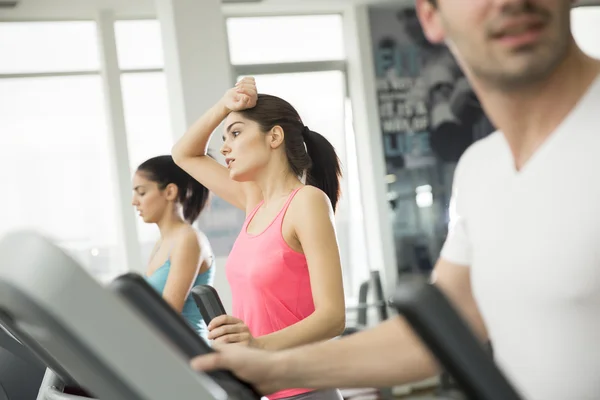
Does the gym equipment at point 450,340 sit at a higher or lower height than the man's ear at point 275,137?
lower

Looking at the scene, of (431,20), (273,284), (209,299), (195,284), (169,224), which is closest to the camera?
(431,20)

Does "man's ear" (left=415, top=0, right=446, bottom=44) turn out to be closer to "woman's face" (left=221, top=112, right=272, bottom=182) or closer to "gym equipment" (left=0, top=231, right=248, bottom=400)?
"gym equipment" (left=0, top=231, right=248, bottom=400)

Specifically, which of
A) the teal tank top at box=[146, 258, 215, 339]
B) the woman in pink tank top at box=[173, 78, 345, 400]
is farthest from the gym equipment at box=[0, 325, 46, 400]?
the teal tank top at box=[146, 258, 215, 339]

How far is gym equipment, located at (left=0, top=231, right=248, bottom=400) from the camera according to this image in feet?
1.70

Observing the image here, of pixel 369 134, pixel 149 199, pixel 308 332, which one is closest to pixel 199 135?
pixel 149 199

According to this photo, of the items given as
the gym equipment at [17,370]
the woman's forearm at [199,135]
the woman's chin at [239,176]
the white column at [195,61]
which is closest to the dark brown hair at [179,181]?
the woman's forearm at [199,135]

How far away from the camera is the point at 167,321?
842 mm

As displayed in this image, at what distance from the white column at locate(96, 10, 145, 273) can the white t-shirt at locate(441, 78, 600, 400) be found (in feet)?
22.9

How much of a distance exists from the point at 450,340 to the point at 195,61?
5459mm

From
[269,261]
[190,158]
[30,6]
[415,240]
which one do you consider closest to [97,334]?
[269,261]

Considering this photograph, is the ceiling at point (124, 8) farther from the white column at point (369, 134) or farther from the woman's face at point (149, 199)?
the woman's face at point (149, 199)

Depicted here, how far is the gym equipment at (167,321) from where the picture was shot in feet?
2.62

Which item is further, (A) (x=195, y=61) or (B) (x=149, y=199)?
(A) (x=195, y=61)

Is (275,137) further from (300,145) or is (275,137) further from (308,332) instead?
(308,332)
